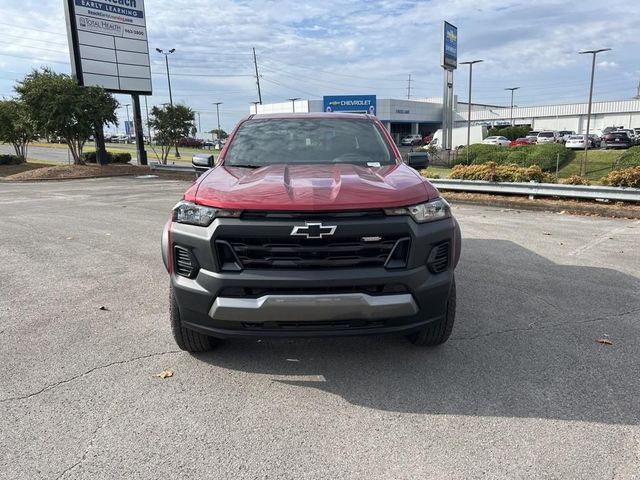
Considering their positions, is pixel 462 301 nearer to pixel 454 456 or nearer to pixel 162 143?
pixel 454 456

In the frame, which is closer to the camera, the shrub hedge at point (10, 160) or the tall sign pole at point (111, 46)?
the tall sign pole at point (111, 46)

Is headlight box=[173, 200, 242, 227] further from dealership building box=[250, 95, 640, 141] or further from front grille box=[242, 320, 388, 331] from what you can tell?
dealership building box=[250, 95, 640, 141]

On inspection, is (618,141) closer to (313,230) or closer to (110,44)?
(110,44)

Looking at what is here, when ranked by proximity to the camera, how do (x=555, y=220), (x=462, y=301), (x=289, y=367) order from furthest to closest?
(x=555, y=220) → (x=462, y=301) → (x=289, y=367)

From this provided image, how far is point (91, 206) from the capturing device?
12.2 metres

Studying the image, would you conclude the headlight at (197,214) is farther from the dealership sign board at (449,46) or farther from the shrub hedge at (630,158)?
the dealership sign board at (449,46)

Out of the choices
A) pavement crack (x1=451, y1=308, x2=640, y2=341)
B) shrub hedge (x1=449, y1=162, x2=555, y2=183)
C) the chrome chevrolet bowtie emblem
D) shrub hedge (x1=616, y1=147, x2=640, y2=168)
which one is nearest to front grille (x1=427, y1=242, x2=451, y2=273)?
the chrome chevrolet bowtie emblem

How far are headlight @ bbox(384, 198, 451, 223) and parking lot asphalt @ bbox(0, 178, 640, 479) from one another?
3.60 ft

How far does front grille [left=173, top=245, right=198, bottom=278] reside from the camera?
304cm

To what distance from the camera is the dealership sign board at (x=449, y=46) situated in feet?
126

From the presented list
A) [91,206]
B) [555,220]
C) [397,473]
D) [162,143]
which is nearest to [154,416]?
[397,473]

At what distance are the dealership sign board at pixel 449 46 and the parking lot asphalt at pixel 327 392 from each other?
3674 cm

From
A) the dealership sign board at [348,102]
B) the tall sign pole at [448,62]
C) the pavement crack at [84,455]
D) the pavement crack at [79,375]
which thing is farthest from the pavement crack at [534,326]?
the dealership sign board at [348,102]

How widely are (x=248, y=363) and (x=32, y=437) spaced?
4.53ft
